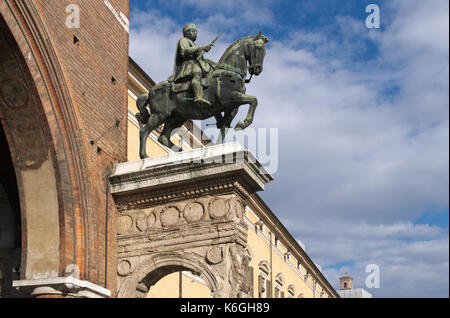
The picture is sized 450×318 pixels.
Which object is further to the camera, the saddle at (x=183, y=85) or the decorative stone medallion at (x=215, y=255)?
the saddle at (x=183, y=85)

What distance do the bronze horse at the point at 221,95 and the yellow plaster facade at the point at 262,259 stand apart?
6659mm

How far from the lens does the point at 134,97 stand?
20.4 meters

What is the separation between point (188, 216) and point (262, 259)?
66.9 feet

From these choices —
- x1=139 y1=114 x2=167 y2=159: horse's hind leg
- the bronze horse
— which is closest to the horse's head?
the bronze horse

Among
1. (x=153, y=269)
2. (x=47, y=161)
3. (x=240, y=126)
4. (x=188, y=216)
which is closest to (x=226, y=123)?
(x=240, y=126)

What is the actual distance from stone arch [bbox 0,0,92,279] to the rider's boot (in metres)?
1.95

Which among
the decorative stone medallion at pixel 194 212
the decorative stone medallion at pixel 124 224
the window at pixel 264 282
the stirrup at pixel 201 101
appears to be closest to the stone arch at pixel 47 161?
the decorative stone medallion at pixel 124 224

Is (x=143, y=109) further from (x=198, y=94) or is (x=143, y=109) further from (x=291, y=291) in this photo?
(x=291, y=291)

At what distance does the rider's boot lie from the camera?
11.7 metres

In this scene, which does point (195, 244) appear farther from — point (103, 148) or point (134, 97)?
point (134, 97)

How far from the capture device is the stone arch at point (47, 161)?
416 inches

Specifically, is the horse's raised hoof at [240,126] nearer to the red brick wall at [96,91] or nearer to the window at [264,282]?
the red brick wall at [96,91]

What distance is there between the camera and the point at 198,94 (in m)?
11.8
